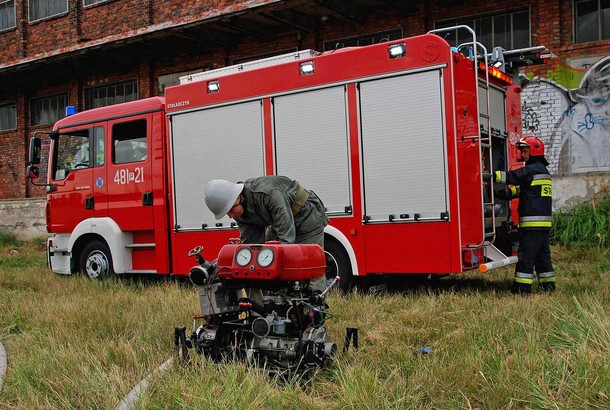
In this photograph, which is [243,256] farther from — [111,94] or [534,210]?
[111,94]

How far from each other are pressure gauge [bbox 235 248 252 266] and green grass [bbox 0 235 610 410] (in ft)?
2.14

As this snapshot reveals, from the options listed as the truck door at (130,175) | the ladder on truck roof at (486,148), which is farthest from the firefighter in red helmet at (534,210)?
the truck door at (130,175)

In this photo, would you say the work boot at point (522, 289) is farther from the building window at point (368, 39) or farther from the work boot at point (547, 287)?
the building window at point (368, 39)

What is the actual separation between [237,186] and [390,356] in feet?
5.31

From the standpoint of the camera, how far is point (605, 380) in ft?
10.5

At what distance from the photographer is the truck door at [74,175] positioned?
9.54 metres

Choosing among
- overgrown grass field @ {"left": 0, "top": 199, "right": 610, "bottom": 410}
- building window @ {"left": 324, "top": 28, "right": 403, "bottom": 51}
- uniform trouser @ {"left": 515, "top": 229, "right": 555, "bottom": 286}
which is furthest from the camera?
building window @ {"left": 324, "top": 28, "right": 403, "bottom": 51}

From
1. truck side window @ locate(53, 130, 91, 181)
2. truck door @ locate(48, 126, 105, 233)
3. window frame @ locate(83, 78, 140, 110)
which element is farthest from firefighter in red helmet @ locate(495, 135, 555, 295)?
window frame @ locate(83, 78, 140, 110)

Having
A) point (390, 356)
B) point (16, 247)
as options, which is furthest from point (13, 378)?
point (16, 247)

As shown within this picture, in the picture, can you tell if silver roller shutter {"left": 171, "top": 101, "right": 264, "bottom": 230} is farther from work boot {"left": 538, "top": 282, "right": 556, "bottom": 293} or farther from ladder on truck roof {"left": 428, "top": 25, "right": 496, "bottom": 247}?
work boot {"left": 538, "top": 282, "right": 556, "bottom": 293}

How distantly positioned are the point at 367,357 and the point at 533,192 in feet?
12.1

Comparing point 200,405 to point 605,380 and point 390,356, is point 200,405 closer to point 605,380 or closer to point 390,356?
point 390,356

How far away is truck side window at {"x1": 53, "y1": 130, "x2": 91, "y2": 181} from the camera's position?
9.72 metres

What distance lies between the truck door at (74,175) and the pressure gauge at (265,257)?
608cm
